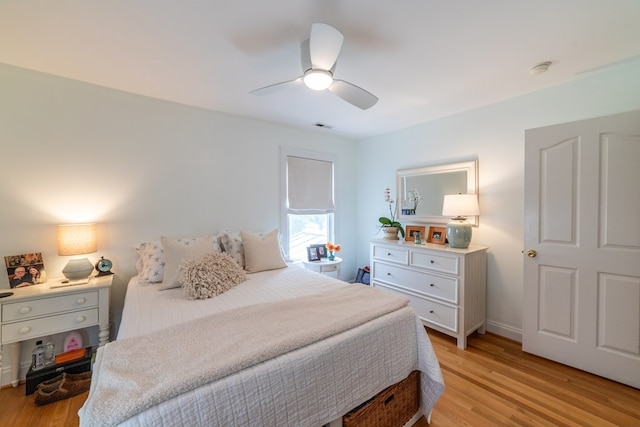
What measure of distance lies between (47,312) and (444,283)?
10.7 ft

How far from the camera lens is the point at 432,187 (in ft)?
10.3

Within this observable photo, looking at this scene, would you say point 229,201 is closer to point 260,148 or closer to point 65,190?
point 260,148

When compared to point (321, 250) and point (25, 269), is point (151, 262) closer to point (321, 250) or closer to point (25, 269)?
point (25, 269)

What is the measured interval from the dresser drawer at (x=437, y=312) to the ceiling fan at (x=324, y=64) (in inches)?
80.8

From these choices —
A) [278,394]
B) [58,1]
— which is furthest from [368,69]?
[278,394]

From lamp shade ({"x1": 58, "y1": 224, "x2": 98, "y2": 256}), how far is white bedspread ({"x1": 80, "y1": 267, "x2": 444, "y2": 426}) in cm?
54

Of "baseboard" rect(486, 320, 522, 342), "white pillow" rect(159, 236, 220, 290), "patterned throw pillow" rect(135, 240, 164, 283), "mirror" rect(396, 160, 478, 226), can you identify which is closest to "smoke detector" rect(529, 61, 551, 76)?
"mirror" rect(396, 160, 478, 226)

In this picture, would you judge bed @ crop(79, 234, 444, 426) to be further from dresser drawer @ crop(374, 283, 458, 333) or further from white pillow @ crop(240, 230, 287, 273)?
dresser drawer @ crop(374, 283, 458, 333)

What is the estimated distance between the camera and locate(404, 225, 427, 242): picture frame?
3.21 metres

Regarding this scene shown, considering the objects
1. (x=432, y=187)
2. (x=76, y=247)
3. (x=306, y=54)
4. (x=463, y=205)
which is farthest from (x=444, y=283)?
(x=76, y=247)

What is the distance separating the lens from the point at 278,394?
103cm

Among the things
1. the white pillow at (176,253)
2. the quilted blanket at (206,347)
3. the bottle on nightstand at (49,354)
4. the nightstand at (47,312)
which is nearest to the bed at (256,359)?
the quilted blanket at (206,347)

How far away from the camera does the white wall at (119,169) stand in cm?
197

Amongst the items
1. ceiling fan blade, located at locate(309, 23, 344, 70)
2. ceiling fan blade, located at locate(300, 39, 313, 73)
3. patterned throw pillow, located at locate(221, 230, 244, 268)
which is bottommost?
patterned throw pillow, located at locate(221, 230, 244, 268)
